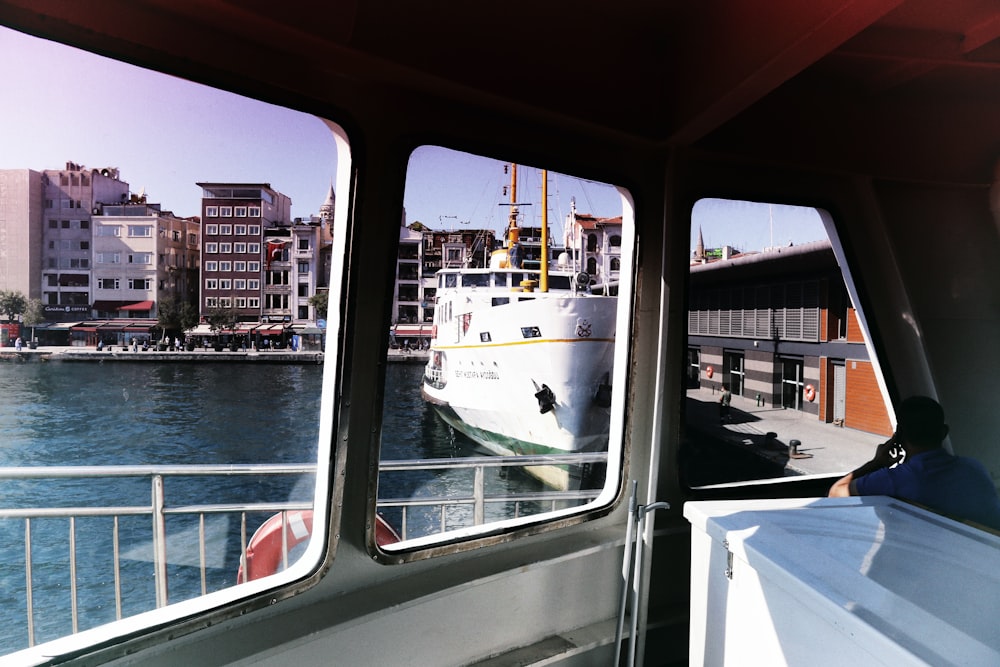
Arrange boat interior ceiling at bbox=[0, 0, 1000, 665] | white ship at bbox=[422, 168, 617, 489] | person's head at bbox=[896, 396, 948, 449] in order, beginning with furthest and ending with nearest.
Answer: white ship at bbox=[422, 168, 617, 489] → person's head at bbox=[896, 396, 948, 449] → boat interior ceiling at bbox=[0, 0, 1000, 665]

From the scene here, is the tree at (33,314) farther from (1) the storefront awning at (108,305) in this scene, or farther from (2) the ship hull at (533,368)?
(2) the ship hull at (533,368)

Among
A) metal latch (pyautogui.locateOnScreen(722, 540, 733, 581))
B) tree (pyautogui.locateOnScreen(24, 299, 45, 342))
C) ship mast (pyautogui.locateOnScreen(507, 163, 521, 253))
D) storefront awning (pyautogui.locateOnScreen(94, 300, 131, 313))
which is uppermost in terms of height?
ship mast (pyautogui.locateOnScreen(507, 163, 521, 253))

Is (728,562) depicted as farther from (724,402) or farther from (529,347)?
(529,347)

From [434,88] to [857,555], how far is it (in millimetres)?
1515

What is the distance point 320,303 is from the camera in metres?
1.70

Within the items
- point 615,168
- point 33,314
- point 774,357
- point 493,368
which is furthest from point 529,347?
point 33,314

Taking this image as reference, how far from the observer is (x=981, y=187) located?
2838mm

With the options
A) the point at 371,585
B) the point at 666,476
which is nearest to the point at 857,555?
the point at 666,476

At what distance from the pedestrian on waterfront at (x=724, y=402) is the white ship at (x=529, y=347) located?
342cm

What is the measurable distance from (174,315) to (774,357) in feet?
10.9

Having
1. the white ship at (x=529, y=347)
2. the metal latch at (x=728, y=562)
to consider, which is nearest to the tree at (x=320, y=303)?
the metal latch at (x=728, y=562)

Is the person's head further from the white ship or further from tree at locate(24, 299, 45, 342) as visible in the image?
the white ship

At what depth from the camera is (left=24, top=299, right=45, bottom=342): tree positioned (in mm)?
1318

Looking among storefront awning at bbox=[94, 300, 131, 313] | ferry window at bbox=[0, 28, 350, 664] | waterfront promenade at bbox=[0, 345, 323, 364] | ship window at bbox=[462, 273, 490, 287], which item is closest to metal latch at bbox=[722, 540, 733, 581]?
ferry window at bbox=[0, 28, 350, 664]
